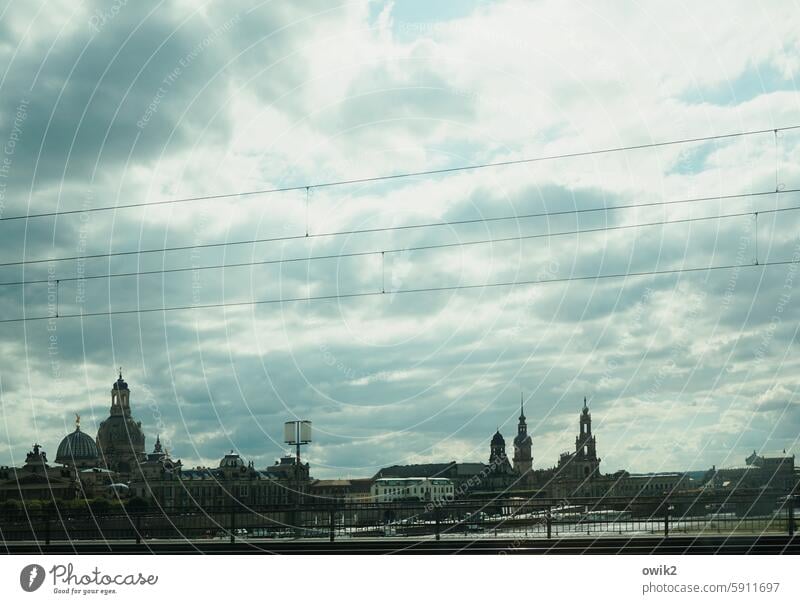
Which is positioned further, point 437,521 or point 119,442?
point 119,442

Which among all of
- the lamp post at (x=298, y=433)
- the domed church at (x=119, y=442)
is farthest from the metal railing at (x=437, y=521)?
the domed church at (x=119, y=442)

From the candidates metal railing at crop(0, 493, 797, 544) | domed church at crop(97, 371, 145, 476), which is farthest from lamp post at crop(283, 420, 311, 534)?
domed church at crop(97, 371, 145, 476)

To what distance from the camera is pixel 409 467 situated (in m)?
196

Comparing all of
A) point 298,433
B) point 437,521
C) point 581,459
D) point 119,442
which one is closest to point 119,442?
point 119,442

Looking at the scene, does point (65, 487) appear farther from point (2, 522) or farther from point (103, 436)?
point (2, 522)

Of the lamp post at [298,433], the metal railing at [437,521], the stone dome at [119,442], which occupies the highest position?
the stone dome at [119,442]

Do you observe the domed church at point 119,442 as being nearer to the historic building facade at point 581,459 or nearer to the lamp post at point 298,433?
the historic building facade at point 581,459

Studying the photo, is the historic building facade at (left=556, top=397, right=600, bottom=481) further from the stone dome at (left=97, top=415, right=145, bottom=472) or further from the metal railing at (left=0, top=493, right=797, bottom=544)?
the stone dome at (left=97, top=415, right=145, bottom=472)

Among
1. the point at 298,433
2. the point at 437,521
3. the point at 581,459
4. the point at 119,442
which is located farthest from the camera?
the point at 119,442

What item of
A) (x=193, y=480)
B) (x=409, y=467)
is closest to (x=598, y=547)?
(x=193, y=480)

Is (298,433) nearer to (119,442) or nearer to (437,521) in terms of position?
(437,521)
